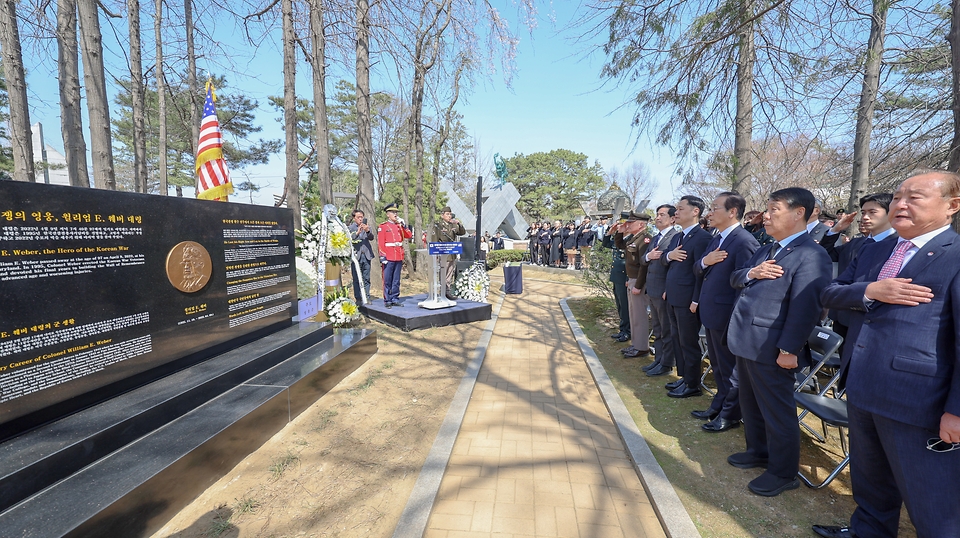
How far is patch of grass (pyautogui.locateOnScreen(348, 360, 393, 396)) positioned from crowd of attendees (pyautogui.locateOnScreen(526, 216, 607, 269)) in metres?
12.4

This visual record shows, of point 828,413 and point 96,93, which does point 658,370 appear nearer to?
point 828,413

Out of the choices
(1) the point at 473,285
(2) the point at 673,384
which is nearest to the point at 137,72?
(1) the point at 473,285

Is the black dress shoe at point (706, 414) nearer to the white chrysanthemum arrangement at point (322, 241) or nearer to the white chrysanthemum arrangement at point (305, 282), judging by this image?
the white chrysanthemum arrangement at point (322, 241)

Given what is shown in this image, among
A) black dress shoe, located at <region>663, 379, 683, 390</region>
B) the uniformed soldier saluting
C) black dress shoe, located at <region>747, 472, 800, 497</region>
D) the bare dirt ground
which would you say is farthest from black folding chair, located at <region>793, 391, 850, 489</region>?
the uniformed soldier saluting

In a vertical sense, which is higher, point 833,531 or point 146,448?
point 146,448

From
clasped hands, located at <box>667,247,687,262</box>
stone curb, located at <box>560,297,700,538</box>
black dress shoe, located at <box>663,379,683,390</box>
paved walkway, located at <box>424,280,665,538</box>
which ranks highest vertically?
clasped hands, located at <box>667,247,687,262</box>

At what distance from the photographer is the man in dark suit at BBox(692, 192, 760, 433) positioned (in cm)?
349

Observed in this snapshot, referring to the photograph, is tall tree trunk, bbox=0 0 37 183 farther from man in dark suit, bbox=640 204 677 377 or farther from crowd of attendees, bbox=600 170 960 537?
crowd of attendees, bbox=600 170 960 537

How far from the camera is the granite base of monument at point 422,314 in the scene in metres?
7.09

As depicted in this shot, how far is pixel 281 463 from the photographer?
A: 124 inches

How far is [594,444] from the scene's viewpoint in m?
3.53

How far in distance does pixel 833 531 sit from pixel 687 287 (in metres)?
2.38

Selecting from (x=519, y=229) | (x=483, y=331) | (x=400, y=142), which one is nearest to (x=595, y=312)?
(x=483, y=331)

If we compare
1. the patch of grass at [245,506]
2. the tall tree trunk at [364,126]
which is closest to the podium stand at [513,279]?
the tall tree trunk at [364,126]
